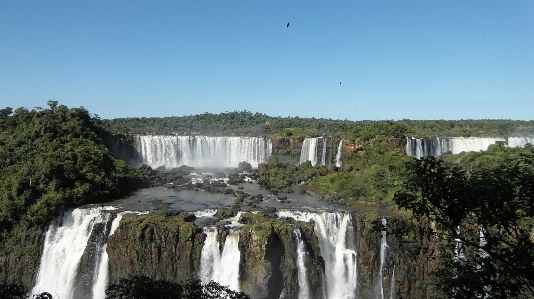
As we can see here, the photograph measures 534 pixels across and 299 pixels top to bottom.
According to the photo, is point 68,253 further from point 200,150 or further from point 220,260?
point 200,150

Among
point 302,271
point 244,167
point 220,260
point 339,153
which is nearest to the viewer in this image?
point 220,260

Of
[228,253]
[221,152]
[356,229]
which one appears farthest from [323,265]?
[221,152]

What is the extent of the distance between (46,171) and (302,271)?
46.7ft

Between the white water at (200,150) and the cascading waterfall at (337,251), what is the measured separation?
1711cm

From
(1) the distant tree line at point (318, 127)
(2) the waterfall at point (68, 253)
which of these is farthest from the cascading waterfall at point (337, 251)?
(1) the distant tree line at point (318, 127)

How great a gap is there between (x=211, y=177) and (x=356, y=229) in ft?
50.6

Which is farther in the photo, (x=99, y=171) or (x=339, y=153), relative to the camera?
(x=339, y=153)

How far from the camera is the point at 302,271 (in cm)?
1634

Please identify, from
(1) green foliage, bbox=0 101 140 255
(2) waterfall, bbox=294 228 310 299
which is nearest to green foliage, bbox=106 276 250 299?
(2) waterfall, bbox=294 228 310 299

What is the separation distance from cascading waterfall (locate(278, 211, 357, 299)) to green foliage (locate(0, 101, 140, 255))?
11.6 metres

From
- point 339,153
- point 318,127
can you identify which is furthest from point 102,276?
point 318,127

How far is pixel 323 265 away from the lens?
675 inches

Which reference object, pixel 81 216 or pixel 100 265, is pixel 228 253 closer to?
pixel 100 265

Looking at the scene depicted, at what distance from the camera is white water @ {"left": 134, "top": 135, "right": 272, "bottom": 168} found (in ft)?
114
